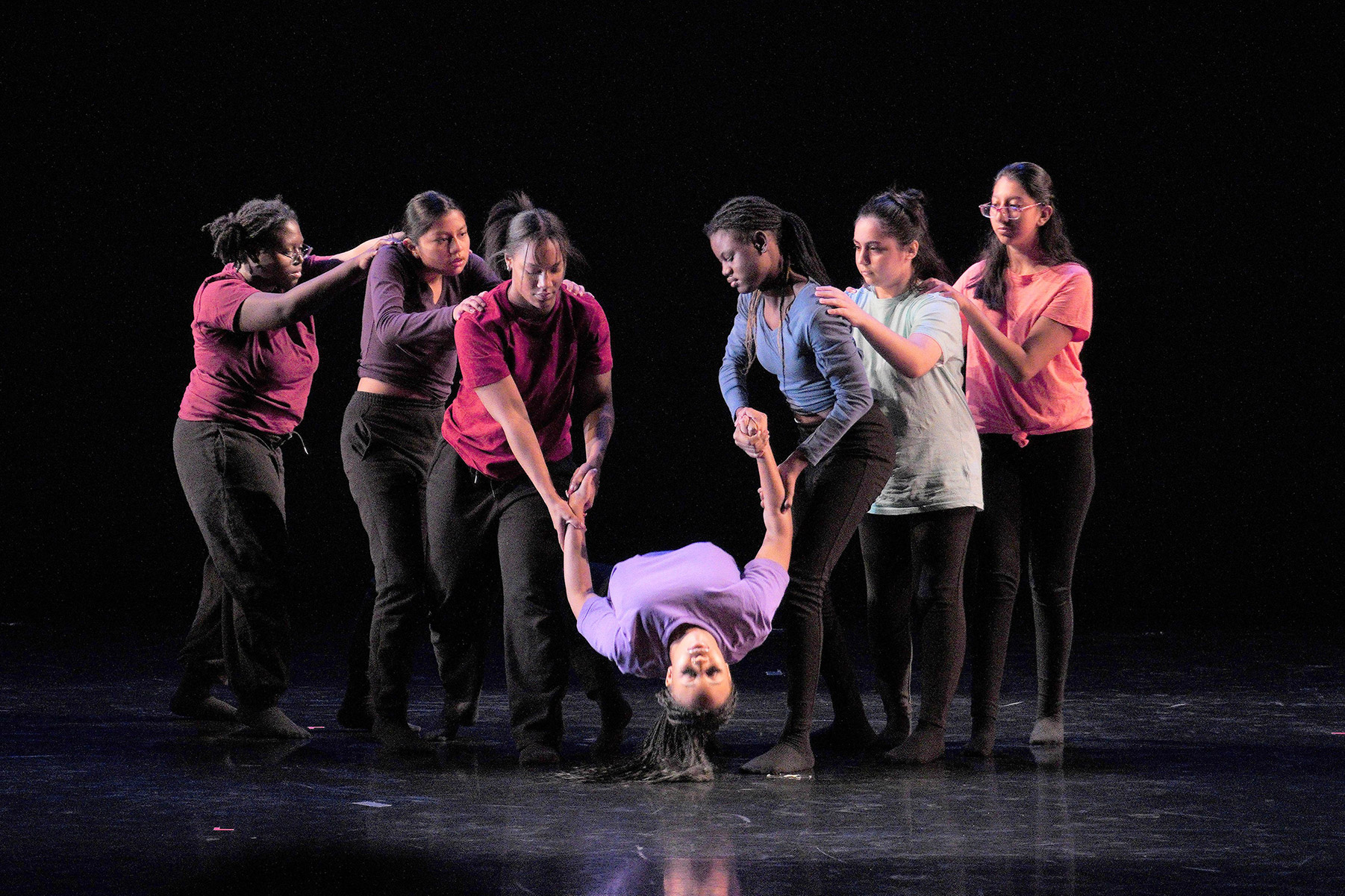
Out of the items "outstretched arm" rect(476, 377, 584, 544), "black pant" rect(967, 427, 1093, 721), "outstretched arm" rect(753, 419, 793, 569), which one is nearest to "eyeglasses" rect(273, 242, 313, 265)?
"outstretched arm" rect(476, 377, 584, 544)

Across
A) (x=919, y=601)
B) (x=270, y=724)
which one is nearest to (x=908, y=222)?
(x=919, y=601)

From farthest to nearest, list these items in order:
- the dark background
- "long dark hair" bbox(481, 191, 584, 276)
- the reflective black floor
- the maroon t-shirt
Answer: the dark background < the maroon t-shirt < "long dark hair" bbox(481, 191, 584, 276) < the reflective black floor

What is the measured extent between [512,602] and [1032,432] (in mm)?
1183

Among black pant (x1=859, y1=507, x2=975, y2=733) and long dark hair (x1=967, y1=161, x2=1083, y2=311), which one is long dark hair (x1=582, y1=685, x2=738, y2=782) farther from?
long dark hair (x1=967, y1=161, x2=1083, y2=311)

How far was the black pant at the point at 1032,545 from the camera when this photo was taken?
306 cm

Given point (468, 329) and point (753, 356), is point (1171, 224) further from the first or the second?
point (468, 329)

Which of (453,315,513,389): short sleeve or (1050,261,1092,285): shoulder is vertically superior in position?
(1050,261,1092,285): shoulder

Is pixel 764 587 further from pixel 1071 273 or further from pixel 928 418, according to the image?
pixel 1071 273

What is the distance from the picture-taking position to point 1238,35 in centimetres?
541

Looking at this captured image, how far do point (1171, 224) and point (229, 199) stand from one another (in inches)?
143

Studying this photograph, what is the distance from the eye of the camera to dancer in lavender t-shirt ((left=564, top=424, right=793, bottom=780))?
8.75 ft

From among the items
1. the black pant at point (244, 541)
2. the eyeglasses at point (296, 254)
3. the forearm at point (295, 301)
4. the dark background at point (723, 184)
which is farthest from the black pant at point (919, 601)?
the dark background at point (723, 184)

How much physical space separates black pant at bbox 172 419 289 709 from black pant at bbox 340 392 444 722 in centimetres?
23

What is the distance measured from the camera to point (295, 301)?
3.15 m
